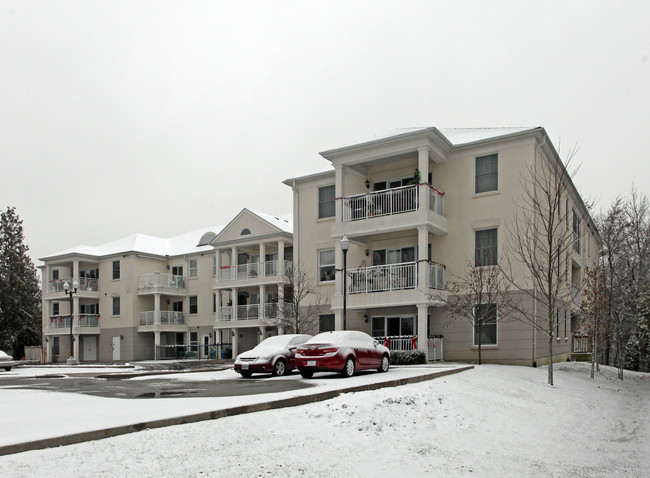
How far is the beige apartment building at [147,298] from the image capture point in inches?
1694

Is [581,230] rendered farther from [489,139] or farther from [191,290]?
[191,290]

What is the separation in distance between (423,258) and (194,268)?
2760 cm

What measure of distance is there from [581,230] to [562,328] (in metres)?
7.77

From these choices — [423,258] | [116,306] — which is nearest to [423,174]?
[423,258]

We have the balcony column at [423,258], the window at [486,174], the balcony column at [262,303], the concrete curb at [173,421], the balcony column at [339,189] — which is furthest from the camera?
the balcony column at [262,303]

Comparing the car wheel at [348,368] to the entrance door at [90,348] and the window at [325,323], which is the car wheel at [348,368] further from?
the entrance door at [90,348]

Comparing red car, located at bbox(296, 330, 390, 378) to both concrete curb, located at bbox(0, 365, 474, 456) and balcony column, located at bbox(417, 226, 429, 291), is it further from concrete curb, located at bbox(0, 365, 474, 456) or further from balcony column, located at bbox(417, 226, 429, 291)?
balcony column, located at bbox(417, 226, 429, 291)

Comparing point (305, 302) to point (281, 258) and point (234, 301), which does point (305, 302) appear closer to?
point (281, 258)

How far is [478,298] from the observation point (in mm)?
24906

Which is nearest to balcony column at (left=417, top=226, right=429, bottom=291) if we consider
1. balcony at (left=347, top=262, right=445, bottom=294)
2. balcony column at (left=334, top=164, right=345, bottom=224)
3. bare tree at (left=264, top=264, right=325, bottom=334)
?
balcony at (left=347, top=262, right=445, bottom=294)

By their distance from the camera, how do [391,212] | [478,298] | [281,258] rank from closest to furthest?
1. [478,298]
2. [391,212]
3. [281,258]

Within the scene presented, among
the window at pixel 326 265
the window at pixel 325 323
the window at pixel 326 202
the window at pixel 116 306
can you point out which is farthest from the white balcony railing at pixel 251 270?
the window at pixel 116 306

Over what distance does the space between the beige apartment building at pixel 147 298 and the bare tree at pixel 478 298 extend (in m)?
17.7

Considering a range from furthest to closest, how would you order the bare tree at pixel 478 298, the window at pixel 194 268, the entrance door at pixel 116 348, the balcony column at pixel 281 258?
the window at pixel 194 268
the entrance door at pixel 116 348
the balcony column at pixel 281 258
the bare tree at pixel 478 298
